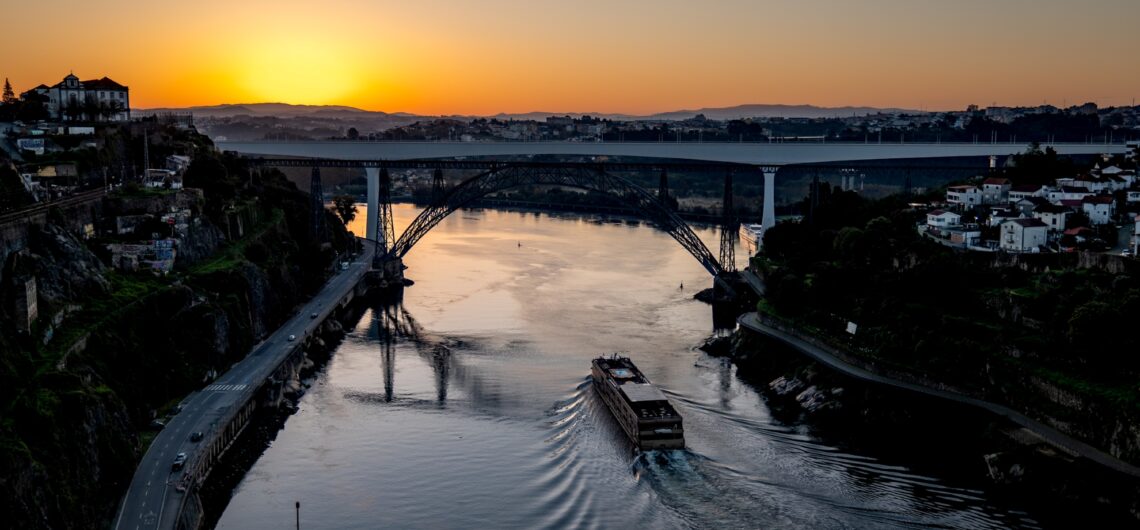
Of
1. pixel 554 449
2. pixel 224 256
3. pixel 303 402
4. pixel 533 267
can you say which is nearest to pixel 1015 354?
pixel 554 449

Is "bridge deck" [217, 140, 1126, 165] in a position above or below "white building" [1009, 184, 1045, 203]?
above

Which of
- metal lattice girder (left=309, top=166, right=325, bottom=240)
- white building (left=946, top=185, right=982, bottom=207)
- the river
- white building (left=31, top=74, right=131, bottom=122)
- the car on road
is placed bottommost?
the river

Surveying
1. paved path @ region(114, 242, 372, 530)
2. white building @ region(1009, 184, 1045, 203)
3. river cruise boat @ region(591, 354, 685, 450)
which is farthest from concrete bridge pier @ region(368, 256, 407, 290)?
white building @ region(1009, 184, 1045, 203)

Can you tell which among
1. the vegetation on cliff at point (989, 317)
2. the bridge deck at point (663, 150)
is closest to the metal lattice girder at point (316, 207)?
the bridge deck at point (663, 150)

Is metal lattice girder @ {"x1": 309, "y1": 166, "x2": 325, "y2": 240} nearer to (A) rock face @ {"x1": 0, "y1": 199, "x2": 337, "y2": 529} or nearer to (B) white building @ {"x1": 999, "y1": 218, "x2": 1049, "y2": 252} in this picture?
(A) rock face @ {"x1": 0, "y1": 199, "x2": 337, "y2": 529}

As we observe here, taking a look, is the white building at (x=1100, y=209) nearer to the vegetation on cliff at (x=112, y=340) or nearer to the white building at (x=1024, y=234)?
the white building at (x=1024, y=234)

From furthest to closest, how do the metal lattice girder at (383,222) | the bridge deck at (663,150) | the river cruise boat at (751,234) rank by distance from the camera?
the river cruise boat at (751,234), the bridge deck at (663,150), the metal lattice girder at (383,222)

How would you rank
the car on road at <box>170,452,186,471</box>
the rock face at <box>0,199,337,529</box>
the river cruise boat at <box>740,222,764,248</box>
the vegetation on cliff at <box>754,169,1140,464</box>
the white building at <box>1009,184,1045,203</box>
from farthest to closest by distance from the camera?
the river cruise boat at <box>740,222,764,248</box> < the white building at <box>1009,184,1045,203</box> < the vegetation on cliff at <box>754,169,1140,464</box> < the car on road at <box>170,452,186,471</box> < the rock face at <box>0,199,337,529</box>
